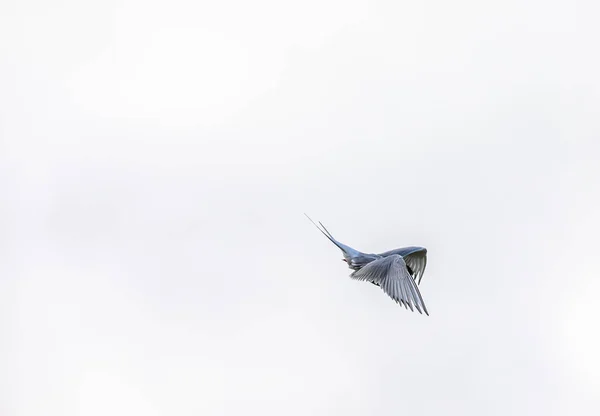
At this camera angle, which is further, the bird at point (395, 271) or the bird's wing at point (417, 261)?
the bird's wing at point (417, 261)

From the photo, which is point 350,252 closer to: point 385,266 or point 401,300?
point 385,266

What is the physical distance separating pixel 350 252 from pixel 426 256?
14.4ft

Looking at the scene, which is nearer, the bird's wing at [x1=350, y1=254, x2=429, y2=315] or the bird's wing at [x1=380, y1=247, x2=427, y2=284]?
the bird's wing at [x1=350, y1=254, x2=429, y2=315]

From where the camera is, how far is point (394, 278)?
35156 millimetres

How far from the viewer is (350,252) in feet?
131

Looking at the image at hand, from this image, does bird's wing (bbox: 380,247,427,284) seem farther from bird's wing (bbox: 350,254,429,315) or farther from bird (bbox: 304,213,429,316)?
bird's wing (bbox: 350,254,429,315)

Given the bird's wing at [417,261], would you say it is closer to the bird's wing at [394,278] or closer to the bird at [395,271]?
the bird at [395,271]

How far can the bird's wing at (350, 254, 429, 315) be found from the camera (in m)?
33.4

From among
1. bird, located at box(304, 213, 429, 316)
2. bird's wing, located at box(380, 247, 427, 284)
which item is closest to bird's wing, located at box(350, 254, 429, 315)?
bird, located at box(304, 213, 429, 316)

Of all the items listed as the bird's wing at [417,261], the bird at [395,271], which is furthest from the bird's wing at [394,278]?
the bird's wing at [417,261]

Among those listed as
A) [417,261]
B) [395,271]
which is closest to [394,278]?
[395,271]

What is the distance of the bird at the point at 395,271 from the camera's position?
33562mm

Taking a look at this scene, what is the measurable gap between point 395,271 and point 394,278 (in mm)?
605

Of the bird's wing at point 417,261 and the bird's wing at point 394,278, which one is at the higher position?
the bird's wing at point 417,261
